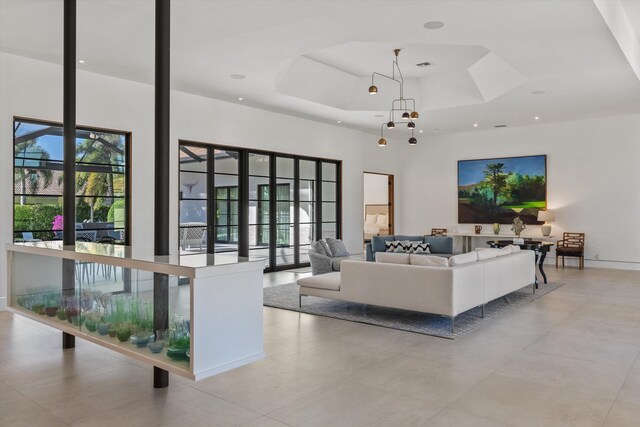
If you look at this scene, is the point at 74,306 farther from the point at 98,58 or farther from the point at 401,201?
the point at 401,201

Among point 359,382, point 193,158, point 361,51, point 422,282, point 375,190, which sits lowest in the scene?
point 359,382

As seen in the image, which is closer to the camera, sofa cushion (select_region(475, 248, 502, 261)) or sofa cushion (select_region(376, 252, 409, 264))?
sofa cushion (select_region(376, 252, 409, 264))

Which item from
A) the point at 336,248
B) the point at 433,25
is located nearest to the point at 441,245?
the point at 336,248

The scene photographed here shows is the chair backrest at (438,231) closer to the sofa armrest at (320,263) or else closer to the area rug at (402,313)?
the area rug at (402,313)

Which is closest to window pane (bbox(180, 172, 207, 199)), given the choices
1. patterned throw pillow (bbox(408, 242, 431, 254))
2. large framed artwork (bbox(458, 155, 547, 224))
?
patterned throw pillow (bbox(408, 242, 431, 254))

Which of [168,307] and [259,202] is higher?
[259,202]

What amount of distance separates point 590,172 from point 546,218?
1493 mm

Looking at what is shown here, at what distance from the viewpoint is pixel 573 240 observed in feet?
36.6

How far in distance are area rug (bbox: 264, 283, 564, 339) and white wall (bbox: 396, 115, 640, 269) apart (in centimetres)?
418

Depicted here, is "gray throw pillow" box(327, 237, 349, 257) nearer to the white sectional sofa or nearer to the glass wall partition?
the glass wall partition

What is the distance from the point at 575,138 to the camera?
37.1ft

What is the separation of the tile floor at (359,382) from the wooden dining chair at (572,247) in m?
5.38

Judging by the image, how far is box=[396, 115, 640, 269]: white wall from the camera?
1064cm

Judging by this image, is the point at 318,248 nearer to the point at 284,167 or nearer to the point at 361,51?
the point at 284,167
